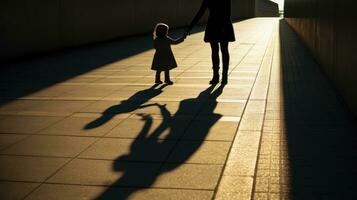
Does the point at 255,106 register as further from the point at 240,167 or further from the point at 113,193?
the point at 113,193

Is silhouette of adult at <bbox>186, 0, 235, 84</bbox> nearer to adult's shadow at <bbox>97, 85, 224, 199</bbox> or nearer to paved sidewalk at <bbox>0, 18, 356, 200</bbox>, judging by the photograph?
paved sidewalk at <bbox>0, 18, 356, 200</bbox>

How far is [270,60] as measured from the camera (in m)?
12.0

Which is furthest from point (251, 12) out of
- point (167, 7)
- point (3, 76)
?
point (3, 76)

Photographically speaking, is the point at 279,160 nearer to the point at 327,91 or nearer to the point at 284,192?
the point at 284,192

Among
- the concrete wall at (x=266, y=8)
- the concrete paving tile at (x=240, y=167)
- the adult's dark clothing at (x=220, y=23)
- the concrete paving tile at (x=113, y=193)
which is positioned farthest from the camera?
the concrete wall at (x=266, y=8)

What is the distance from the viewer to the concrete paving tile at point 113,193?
364cm

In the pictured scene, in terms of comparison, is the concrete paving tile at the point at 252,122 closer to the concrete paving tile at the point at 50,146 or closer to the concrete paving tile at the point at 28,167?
the concrete paving tile at the point at 50,146

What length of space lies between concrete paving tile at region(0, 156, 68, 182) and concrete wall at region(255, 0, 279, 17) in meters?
48.9

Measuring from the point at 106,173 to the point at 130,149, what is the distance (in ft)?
2.34

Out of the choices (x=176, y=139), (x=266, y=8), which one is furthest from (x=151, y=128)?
(x=266, y=8)

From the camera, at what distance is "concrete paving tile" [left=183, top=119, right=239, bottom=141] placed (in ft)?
17.1

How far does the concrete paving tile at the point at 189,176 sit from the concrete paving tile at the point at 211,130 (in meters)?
0.92

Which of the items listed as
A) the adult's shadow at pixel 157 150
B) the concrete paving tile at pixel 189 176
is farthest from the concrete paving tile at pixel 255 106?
the concrete paving tile at pixel 189 176

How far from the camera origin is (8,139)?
535cm
